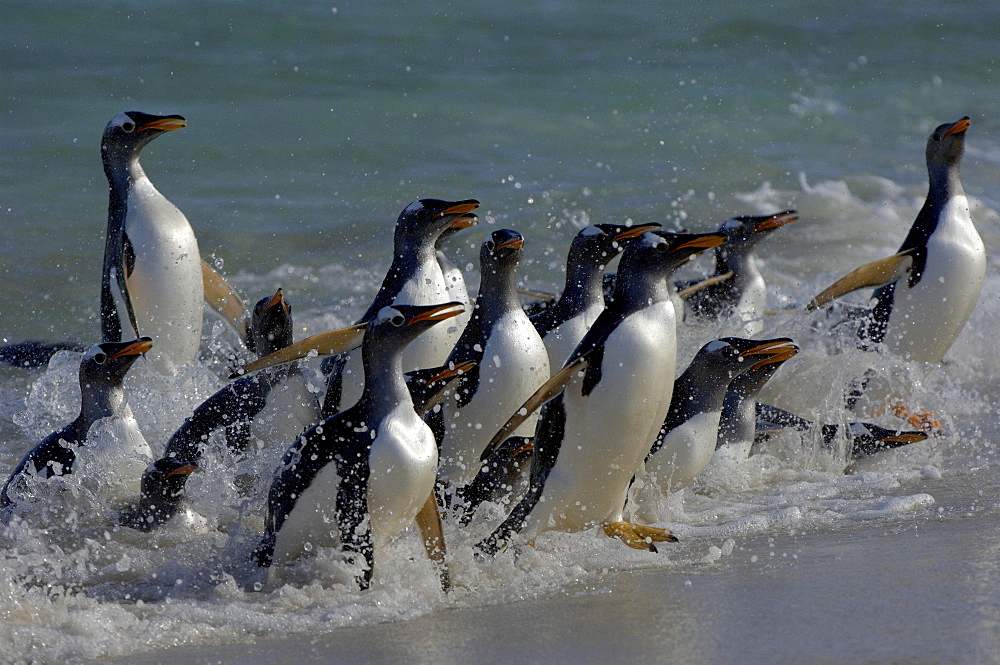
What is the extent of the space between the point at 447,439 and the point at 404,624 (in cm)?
123

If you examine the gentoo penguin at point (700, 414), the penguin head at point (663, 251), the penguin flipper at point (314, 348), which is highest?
the penguin head at point (663, 251)

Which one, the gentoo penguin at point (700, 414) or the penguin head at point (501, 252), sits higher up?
the penguin head at point (501, 252)

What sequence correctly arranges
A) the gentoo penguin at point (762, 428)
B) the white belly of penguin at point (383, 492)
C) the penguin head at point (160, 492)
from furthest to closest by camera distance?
the gentoo penguin at point (762, 428) → the penguin head at point (160, 492) → the white belly of penguin at point (383, 492)

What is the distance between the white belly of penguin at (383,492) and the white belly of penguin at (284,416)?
2.63 feet

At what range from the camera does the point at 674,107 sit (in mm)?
11773

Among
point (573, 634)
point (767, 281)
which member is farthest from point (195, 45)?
point (573, 634)

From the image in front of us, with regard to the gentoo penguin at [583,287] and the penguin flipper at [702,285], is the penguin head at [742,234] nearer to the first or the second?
the penguin flipper at [702,285]

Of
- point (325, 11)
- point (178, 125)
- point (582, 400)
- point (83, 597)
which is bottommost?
point (83, 597)

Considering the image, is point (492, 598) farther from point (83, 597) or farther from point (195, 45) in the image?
point (195, 45)

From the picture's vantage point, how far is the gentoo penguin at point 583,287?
4137 millimetres

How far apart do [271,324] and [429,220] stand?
0.63 meters

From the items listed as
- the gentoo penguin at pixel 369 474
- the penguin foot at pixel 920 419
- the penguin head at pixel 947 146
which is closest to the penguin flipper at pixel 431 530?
the gentoo penguin at pixel 369 474

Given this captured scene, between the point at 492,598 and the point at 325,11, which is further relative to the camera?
the point at 325,11

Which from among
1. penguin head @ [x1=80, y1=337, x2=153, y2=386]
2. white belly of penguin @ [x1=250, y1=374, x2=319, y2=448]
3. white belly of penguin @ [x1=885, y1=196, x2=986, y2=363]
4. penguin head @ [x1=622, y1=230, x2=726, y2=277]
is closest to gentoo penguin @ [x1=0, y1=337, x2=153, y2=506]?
penguin head @ [x1=80, y1=337, x2=153, y2=386]
